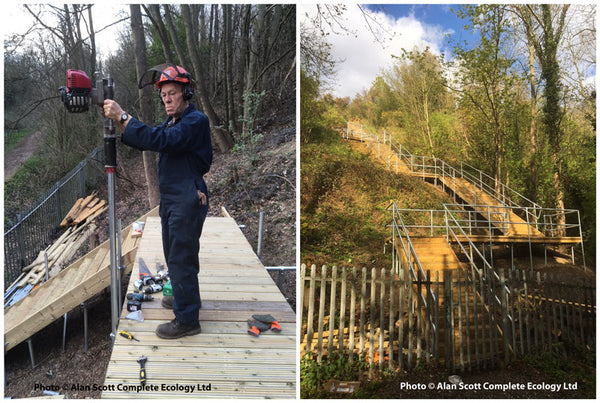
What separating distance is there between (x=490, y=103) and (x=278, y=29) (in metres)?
3.63

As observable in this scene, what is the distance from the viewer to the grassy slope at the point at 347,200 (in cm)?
290

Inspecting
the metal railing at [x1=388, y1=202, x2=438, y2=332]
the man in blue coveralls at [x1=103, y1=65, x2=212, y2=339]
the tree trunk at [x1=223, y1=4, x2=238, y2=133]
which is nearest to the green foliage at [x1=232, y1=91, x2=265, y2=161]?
the tree trunk at [x1=223, y1=4, x2=238, y2=133]

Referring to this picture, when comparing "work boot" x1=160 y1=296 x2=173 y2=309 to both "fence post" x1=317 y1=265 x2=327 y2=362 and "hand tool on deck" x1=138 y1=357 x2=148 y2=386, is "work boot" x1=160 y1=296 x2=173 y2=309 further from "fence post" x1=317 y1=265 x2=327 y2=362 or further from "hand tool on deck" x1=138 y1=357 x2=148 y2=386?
"fence post" x1=317 y1=265 x2=327 y2=362

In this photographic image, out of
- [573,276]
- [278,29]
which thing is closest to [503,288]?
[573,276]

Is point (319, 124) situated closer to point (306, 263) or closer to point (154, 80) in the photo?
point (306, 263)

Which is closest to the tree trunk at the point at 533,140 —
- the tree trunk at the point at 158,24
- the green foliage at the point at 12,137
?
the tree trunk at the point at 158,24

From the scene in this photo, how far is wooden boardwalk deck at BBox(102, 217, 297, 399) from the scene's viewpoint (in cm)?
155

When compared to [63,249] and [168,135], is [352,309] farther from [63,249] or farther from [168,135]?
[63,249]

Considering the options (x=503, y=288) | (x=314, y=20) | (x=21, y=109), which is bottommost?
(x=503, y=288)

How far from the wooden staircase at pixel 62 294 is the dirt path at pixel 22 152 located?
3.10m

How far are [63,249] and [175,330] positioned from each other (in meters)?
5.31

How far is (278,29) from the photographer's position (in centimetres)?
566

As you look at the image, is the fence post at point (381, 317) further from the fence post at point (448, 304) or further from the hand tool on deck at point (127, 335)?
the hand tool on deck at point (127, 335)

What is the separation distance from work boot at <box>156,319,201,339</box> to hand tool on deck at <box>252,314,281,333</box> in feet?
1.02
